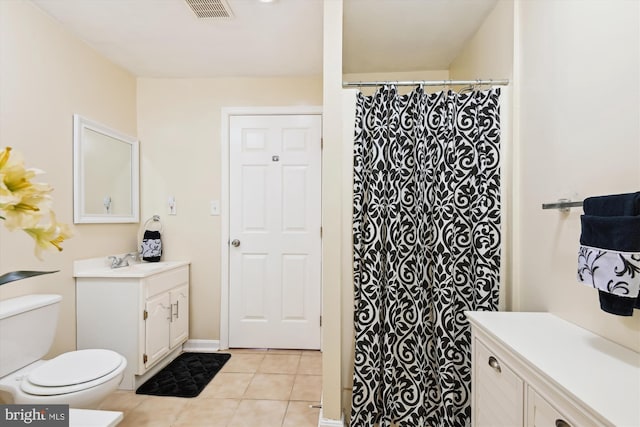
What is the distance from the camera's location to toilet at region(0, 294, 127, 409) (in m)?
1.54

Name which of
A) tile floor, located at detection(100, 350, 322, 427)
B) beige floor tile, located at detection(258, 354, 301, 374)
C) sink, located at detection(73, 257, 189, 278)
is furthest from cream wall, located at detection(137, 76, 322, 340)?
tile floor, located at detection(100, 350, 322, 427)

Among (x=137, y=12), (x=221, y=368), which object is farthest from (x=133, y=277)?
(x=137, y=12)

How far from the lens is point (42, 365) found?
5.62ft

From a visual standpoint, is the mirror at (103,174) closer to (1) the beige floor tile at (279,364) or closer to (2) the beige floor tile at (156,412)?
(2) the beige floor tile at (156,412)

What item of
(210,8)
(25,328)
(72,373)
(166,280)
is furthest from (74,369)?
(210,8)

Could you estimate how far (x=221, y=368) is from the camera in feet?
8.54

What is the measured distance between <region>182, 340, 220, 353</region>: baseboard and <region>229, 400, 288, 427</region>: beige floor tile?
0.92 m

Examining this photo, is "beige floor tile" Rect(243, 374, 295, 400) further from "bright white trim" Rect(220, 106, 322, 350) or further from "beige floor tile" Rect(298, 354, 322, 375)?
"bright white trim" Rect(220, 106, 322, 350)

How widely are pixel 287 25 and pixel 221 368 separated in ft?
8.49

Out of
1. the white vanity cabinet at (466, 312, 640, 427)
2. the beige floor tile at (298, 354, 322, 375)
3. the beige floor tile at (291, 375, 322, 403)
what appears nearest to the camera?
the white vanity cabinet at (466, 312, 640, 427)

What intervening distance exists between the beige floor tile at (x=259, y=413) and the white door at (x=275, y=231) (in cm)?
83

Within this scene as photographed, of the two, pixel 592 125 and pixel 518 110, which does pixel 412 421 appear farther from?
pixel 518 110

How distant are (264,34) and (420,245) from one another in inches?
70.4

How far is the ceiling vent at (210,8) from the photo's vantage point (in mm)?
1924
